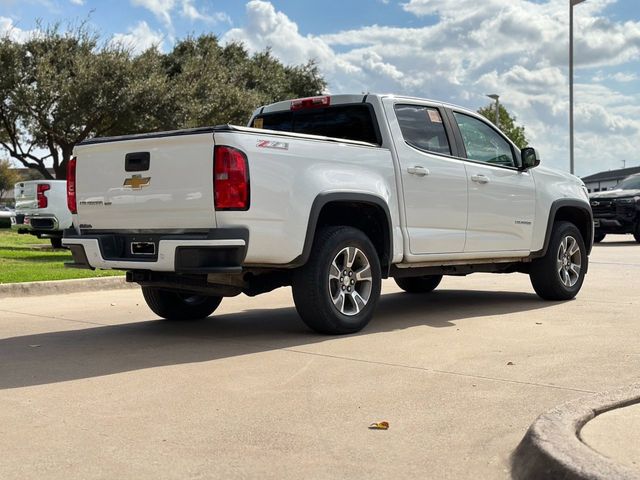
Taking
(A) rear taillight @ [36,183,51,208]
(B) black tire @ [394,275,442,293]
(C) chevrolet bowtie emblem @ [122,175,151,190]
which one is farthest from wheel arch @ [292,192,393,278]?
(A) rear taillight @ [36,183,51,208]

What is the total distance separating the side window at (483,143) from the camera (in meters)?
8.07

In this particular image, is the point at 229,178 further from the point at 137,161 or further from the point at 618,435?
the point at 618,435

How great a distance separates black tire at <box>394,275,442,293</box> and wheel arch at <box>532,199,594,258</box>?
5.72 ft

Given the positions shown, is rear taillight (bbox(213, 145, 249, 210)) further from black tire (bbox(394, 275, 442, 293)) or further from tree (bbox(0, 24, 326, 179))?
tree (bbox(0, 24, 326, 179))

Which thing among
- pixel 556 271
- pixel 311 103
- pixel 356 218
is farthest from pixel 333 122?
pixel 556 271

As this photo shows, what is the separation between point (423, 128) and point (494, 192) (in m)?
1.09

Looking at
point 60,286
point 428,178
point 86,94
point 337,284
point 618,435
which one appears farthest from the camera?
point 86,94

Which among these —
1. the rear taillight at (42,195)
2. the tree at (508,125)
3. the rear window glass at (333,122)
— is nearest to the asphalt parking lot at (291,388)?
the rear window glass at (333,122)

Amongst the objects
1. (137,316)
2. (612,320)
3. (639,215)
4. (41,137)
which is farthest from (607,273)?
(41,137)

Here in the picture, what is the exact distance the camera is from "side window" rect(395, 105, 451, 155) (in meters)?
7.42

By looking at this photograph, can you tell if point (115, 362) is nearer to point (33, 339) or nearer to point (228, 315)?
point (33, 339)

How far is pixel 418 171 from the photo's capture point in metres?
7.25

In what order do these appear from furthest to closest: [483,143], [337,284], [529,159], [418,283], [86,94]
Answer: [86,94], [418,283], [529,159], [483,143], [337,284]

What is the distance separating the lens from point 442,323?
746cm
